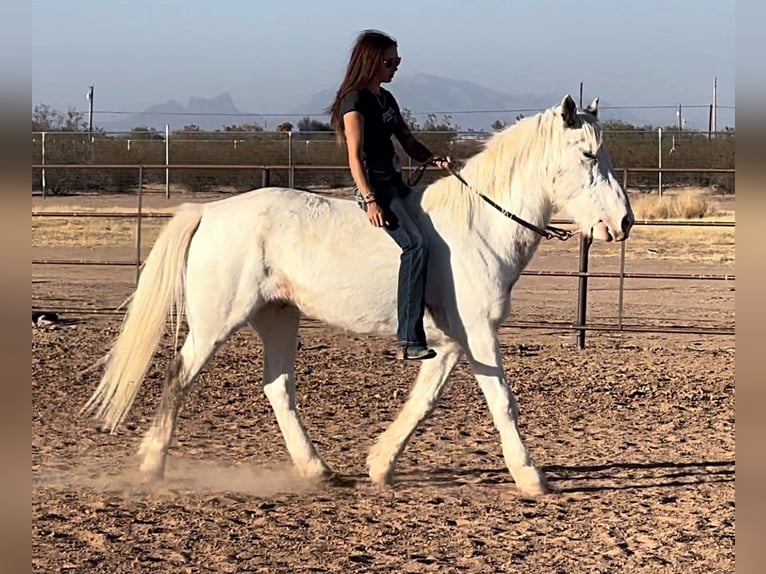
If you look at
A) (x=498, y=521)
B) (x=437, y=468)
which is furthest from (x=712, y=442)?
(x=498, y=521)

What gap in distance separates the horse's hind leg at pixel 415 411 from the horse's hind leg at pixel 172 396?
93 cm

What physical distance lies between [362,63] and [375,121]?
259mm

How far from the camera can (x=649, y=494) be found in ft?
15.7

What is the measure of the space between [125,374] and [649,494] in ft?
8.29

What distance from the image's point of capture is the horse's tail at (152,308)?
4840mm

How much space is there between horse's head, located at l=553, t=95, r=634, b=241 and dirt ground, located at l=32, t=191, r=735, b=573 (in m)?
1.26

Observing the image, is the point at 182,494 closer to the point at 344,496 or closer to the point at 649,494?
the point at 344,496

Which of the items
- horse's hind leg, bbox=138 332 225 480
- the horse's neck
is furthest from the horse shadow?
the horse's neck

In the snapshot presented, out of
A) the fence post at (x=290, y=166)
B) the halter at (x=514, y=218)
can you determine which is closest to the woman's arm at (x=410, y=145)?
the halter at (x=514, y=218)

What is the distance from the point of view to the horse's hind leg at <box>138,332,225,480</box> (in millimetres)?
4758

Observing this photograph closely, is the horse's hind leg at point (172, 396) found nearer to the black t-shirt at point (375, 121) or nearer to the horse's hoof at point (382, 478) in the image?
the horse's hoof at point (382, 478)

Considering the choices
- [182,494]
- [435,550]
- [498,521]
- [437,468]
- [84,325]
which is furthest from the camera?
[84,325]

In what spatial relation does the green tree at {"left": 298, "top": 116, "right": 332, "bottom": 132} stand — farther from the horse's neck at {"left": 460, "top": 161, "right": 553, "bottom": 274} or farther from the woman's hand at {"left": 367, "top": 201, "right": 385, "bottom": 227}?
the woman's hand at {"left": 367, "top": 201, "right": 385, "bottom": 227}
